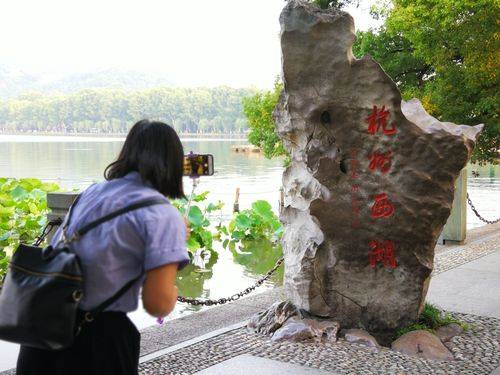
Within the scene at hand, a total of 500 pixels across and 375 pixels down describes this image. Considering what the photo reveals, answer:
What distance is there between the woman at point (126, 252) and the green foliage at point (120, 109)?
61624 millimetres

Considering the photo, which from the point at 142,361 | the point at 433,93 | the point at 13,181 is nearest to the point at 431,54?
the point at 433,93

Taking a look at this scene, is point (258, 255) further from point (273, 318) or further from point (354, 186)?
point (354, 186)

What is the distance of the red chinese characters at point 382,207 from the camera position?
5160mm

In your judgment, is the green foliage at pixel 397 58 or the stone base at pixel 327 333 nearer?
the stone base at pixel 327 333

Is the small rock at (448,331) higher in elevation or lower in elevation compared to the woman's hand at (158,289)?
lower

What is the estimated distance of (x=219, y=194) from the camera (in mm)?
22922

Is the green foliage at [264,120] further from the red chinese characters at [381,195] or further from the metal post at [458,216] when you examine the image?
the red chinese characters at [381,195]

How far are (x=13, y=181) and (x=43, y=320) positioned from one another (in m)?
11.7

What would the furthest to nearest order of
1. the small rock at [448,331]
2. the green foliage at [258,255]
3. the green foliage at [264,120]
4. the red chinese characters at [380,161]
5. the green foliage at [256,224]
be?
the green foliage at [264,120] → the green foliage at [256,224] → the green foliage at [258,255] → the small rock at [448,331] → the red chinese characters at [380,161]

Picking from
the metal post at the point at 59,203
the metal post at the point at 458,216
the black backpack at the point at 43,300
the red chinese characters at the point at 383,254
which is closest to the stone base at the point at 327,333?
the red chinese characters at the point at 383,254

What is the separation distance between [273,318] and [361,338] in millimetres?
824

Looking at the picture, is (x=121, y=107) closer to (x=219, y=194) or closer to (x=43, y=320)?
(x=219, y=194)

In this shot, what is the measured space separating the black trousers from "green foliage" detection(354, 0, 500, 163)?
11.0m

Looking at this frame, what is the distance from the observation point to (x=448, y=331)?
5453 mm
